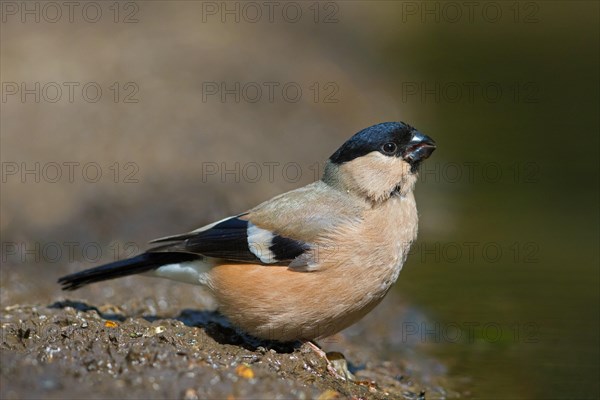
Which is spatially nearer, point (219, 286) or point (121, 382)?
point (121, 382)

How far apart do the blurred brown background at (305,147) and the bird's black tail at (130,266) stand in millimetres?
1122

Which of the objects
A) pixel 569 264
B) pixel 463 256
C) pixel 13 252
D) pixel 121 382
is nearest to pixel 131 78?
pixel 13 252

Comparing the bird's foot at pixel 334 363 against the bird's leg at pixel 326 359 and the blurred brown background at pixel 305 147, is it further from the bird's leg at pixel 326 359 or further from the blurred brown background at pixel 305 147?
the blurred brown background at pixel 305 147

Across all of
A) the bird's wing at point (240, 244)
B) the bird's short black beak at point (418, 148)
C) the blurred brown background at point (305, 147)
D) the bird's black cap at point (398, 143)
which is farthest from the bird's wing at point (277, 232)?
the blurred brown background at point (305, 147)

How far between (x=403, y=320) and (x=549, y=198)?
466 cm

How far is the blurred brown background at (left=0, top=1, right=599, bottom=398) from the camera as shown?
1011 cm

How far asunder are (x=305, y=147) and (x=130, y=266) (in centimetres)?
683

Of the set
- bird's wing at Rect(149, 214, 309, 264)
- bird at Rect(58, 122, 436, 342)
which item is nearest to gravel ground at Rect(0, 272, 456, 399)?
bird at Rect(58, 122, 436, 342)

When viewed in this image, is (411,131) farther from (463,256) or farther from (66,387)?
(463,256)

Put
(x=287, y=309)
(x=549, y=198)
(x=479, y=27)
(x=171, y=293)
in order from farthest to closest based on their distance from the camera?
(x=479, y=27) < (x=549, y=198) < (x=171, y=293) < (x=287, y=309)

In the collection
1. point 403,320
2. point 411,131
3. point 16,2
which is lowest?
point 403,320

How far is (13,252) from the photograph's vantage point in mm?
10438

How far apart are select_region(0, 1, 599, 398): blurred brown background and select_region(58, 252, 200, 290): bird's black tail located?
1122mm

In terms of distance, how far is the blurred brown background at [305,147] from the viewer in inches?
398
